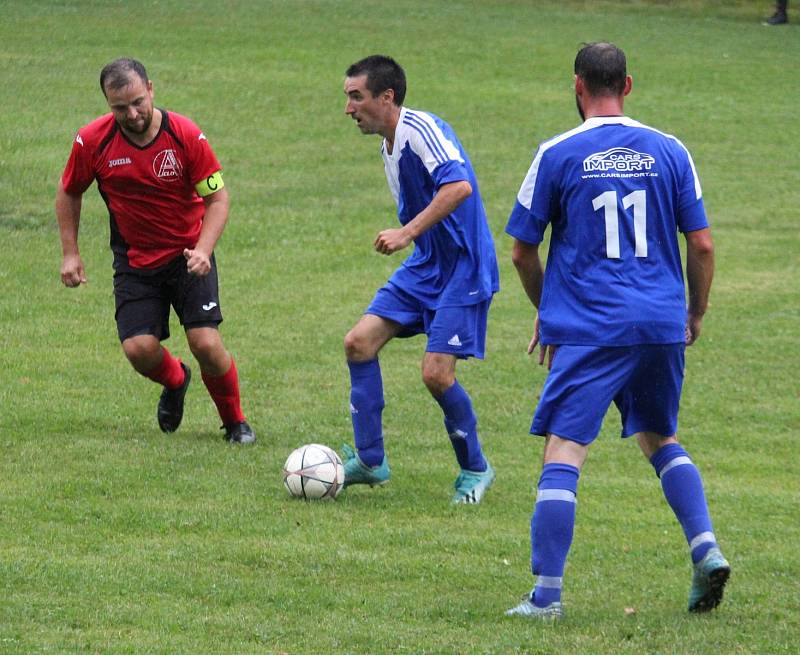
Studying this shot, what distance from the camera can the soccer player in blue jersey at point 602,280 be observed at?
5.54 m

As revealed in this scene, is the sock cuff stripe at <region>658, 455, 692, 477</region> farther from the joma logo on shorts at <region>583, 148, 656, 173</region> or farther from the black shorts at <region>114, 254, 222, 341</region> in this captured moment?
the black shorts at <region>114, 254, 222, 341</region>

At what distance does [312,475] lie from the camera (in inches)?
297

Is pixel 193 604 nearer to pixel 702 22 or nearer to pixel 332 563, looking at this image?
pixel 332 563

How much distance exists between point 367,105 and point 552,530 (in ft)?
9.28

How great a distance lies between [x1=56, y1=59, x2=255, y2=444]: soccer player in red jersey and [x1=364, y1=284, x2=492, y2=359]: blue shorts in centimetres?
99

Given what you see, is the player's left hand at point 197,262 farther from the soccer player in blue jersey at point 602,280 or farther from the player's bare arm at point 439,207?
the soccer player in blue jersey at point 602,280

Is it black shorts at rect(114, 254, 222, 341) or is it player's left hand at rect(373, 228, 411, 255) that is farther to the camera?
black shorts at rect(114, 254, 222, 341)

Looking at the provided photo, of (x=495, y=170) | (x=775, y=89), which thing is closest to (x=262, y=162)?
(x=495, y=170)

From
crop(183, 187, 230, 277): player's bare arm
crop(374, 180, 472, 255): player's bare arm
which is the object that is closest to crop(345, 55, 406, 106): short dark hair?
crop(374, 180, 472, 255): player's bare arm

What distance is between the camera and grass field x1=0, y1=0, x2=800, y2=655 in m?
5.66

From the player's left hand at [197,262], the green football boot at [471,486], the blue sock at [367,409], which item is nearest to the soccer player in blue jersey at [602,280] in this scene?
the green football boot at [471,486]

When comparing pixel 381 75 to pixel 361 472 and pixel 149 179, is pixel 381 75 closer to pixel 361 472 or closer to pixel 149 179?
pixel 149 179

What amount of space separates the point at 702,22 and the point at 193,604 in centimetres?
3218

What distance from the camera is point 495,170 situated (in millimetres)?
20000
